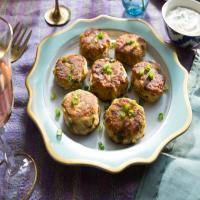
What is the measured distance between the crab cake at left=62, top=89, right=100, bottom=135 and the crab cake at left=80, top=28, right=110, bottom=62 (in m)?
0.24

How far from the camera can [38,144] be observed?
1.38 m

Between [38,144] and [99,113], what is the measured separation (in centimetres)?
25

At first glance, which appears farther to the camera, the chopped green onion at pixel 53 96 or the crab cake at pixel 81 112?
the chopped green onion at pixel 53 96

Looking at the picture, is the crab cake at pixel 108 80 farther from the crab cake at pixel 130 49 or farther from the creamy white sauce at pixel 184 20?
the creamy white sauce at pixel 184 20

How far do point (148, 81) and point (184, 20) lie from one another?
420mm

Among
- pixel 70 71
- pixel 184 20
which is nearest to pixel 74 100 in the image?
pixel 70 71

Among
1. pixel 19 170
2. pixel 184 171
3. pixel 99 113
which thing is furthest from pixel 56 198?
pixel 184 171

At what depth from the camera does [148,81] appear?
1.47 metres

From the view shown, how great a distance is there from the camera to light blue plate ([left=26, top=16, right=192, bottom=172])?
1.28 meters

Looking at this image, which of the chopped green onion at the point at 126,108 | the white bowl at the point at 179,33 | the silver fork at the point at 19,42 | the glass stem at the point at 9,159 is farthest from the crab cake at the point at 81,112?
the white bowl at the point at 179,33

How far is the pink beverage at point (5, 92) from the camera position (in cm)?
98

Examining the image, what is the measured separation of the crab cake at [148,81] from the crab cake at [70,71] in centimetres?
21

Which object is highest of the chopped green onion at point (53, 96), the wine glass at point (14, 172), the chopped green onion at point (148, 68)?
the chopped green onion at point (148, 68)

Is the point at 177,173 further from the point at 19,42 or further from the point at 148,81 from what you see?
the point at 19,42
